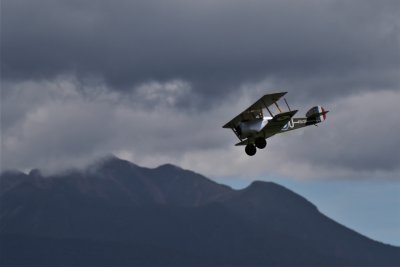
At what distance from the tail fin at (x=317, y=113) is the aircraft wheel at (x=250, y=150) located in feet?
21.3

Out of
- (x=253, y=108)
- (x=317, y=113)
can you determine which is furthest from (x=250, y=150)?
(x=317, y=113)

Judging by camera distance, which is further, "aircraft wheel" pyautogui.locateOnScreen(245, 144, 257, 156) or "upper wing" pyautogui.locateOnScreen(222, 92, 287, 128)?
"aircraft wheel" pyautogui.locateOnScreen(245, 144, 257, 156)

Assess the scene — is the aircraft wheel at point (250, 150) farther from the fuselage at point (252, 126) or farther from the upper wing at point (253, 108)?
the upper wing at point (253, 108)

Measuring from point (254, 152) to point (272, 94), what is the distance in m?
4.96

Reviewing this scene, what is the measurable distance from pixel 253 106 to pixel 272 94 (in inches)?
77.9

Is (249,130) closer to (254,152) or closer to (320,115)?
(254,152)

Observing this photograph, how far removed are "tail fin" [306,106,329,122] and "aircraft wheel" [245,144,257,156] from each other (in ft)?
21.3

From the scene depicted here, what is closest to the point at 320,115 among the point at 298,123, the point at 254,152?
the point at 298,123

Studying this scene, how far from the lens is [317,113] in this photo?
260 feet

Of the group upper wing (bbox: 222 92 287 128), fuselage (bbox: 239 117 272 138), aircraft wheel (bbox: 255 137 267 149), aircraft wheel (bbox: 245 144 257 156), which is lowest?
aircraft wheel (bbox: 245 144 257 156)

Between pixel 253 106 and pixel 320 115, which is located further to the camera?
pixel 320 115

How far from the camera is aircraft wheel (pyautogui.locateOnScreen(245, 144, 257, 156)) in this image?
7500 centimetres

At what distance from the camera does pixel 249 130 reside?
74375 mm

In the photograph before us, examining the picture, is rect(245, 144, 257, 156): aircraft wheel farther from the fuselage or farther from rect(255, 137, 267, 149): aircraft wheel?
the fuselage
